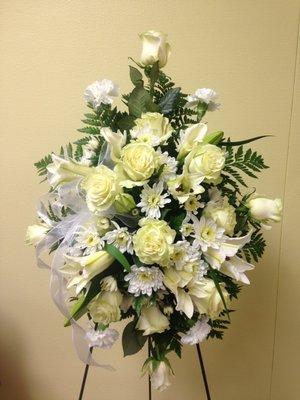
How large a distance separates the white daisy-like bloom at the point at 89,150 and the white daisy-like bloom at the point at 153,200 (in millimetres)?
155

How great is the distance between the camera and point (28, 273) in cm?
118

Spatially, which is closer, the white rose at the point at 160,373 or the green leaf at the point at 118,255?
the green leaf at the point at 118,255

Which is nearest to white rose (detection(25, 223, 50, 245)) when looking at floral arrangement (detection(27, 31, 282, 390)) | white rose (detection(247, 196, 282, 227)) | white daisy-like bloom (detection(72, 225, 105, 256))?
floral arrangement (detection(27, 31, 282, 390))

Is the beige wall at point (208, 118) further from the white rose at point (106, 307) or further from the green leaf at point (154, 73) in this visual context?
the white rose at point (106, 307)

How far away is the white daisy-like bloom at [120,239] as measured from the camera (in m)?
0.62

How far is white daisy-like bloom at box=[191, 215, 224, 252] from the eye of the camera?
2.04 feet

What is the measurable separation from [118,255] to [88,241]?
2.8 inches

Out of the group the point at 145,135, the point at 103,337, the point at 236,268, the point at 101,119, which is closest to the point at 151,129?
the point at 145,135

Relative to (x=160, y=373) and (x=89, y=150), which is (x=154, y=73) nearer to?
(x=89, y=150)

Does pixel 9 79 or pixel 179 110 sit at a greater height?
pixel 9 79

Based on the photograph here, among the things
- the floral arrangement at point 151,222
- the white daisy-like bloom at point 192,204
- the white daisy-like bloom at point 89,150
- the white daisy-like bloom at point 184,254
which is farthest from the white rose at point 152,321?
A: the white daisy-like bloom at point 89,150

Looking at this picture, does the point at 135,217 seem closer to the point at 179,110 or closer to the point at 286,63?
the point at 179,110

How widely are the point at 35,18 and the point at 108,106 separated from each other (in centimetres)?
54

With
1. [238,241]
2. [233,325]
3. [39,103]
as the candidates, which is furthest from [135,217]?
[233,325]
